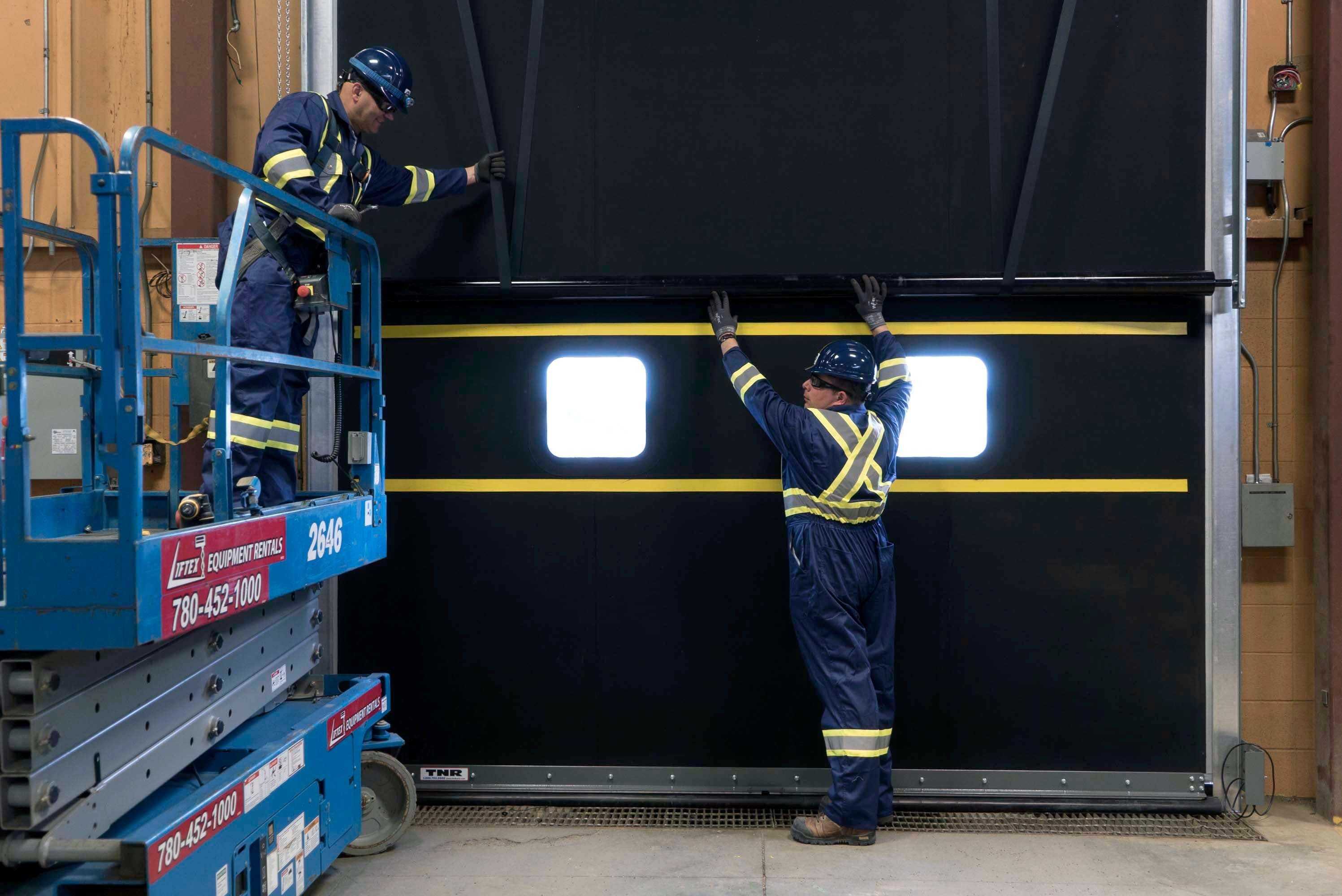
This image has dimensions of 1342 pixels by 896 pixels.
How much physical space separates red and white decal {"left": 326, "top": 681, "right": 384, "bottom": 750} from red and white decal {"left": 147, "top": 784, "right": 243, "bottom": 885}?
0.65 m

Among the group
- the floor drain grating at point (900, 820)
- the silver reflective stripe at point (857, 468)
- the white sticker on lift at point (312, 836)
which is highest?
Result: the silver reflective stripe at point (857, 468)

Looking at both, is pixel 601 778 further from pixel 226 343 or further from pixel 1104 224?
pixel 1104 224

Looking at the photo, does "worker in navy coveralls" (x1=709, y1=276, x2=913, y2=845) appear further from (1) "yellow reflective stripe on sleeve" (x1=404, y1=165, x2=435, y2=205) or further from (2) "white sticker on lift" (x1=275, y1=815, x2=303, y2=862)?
(2) "white sticker on lift" (x1=275, y1=815, x2=303, y2=862)

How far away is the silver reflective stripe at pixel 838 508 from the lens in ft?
13.4

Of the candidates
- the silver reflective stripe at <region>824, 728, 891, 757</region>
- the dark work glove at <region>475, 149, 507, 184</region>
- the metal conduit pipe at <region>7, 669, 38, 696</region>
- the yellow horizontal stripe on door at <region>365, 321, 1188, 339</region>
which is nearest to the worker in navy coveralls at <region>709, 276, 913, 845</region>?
the silver reflective stripe at <region>824, 728, 891, 757</region>

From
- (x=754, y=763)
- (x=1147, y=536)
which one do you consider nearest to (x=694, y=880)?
(x=754, y=763)

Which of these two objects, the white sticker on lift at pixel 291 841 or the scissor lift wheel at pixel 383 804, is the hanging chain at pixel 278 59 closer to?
the scissor lift wheel at pixel 383 804

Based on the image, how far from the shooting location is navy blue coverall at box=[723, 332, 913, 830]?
404 cm

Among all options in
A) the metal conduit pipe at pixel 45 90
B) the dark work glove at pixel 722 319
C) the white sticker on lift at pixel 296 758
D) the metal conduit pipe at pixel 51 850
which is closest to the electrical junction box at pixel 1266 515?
the dark work glove at pixel 722 319

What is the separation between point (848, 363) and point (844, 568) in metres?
0.87

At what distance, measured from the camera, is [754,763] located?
4.59 m

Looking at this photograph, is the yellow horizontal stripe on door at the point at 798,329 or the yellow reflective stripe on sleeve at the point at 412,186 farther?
the yellow horizontal stripe on door at the point at 798,329

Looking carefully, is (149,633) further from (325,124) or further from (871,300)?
(871,300)

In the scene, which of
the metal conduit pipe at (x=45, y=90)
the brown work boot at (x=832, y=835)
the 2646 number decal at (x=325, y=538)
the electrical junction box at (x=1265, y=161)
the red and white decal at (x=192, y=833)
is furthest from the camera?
the metal conduit pipe at (x=45, y=90)
